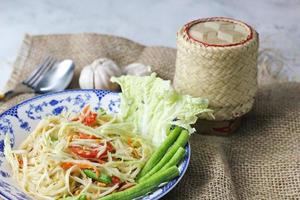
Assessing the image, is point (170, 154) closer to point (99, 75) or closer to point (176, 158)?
point (176, 158)

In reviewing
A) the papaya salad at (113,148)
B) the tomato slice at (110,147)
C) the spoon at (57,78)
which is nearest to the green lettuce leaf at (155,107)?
the papaya salad at (113,148)

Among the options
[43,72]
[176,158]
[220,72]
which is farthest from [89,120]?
[43,72]

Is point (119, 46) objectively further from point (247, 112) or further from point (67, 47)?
point (247, 112)

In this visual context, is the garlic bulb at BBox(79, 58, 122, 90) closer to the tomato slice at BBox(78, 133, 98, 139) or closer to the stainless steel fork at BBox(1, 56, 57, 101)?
the stainless steel fork at BBox(1, 56, 57, 101)

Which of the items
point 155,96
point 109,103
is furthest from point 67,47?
point 155,96

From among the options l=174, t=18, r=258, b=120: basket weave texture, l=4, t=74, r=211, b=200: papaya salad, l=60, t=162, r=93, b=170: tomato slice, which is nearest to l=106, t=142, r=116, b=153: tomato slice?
l=4, t=74, r=211, b=200: papaya salad
